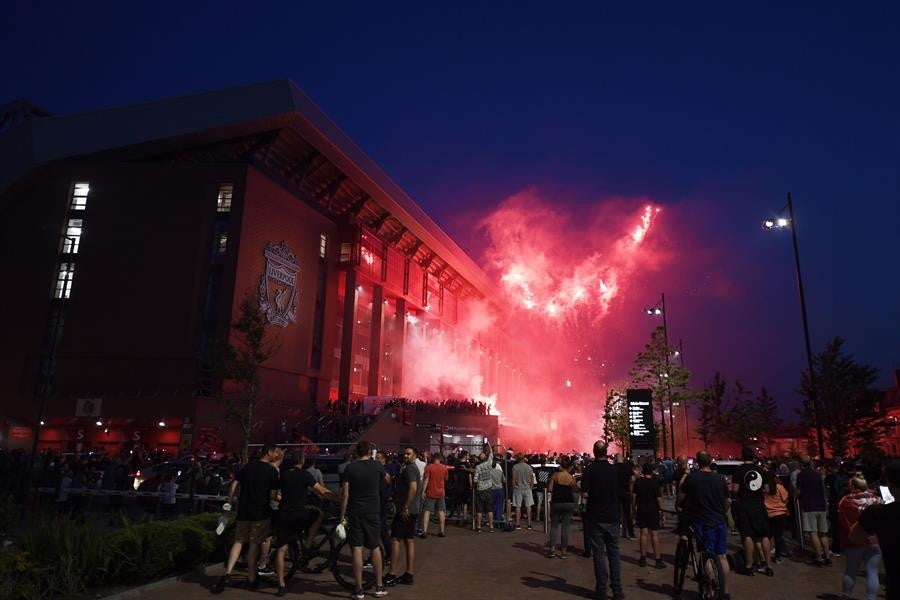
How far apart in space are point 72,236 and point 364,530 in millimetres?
39910

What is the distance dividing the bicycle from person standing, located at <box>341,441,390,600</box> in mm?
4299

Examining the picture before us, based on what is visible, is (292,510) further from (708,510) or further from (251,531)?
(708,510)

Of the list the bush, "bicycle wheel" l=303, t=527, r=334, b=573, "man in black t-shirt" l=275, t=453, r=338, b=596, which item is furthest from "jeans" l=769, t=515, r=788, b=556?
the bush

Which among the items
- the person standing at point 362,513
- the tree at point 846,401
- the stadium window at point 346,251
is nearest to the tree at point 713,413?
the tree at point 846,401

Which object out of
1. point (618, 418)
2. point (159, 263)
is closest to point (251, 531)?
point (159, 263)

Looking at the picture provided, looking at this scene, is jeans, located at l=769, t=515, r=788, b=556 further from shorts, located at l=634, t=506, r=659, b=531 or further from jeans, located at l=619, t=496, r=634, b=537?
jeans, located at l=619, t=496, r=634, b=537

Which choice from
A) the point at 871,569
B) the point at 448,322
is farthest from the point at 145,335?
the point at 448,322

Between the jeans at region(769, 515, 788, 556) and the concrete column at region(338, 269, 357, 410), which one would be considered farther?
the concrete column at region(338, 269, 357, 410)

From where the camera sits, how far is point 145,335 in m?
36.6

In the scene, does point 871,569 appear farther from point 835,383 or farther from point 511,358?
point 511,358

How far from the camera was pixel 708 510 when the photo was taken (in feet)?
27.4

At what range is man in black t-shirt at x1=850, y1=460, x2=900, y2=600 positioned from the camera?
13.2 ft

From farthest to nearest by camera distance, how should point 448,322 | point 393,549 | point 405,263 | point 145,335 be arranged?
point 448,322 → point 405,263 → point 145,335 → point 393,549

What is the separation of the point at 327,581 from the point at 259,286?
31.8 m
